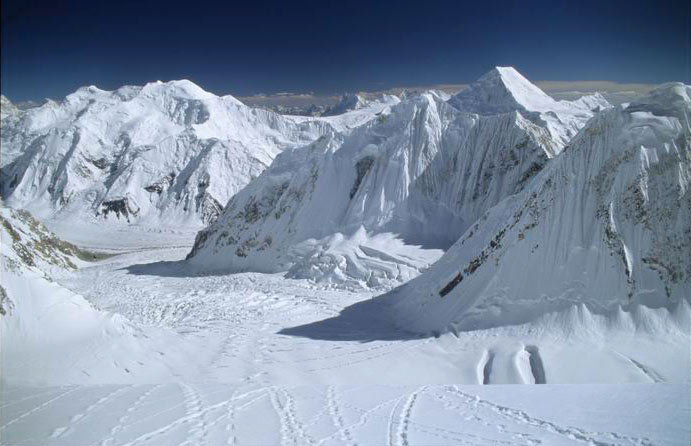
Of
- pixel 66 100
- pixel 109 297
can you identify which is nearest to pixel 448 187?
pixel 109 297

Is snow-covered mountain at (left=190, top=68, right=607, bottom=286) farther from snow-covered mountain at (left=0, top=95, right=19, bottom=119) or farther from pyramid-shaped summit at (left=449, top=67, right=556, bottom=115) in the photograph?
snow-covered mountain at (left=0, top=95, right=19, bottom=119)

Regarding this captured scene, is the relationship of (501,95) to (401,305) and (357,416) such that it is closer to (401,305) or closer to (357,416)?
(401,305)

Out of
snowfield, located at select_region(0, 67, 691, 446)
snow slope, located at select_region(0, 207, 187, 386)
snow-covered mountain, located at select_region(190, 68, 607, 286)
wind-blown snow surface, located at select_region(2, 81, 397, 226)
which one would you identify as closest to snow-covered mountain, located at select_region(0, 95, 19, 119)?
wind-blown snow surface, located at select_region(2, 81, 397, 226)

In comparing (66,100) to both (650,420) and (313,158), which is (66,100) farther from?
(650,420)

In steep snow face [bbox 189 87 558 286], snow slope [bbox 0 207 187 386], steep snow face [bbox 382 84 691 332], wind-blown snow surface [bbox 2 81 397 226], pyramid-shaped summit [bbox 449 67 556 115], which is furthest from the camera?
wind-blown snow surface [bbox 2 81 397 226]

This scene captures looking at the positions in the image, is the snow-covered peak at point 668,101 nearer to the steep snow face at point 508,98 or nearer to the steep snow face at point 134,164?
the steep snow face at point 508,98

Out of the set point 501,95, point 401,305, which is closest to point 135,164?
point 501,95

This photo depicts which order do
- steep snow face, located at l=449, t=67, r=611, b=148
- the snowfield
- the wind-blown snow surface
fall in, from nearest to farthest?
the snowfield < steep snow face, located at l=449, t=67, r=611, b=148 < the wind-blown snow surface
